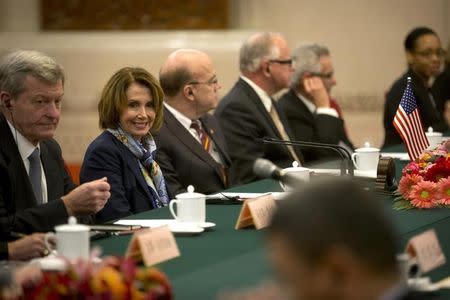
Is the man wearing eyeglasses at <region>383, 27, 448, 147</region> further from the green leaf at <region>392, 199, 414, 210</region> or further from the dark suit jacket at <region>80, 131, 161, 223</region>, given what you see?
the dark suit jacket at <region>80, 131, 161, 223</region>

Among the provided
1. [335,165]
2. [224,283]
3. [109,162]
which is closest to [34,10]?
[335,165]

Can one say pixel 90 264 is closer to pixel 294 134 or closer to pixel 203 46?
pixel 294 134

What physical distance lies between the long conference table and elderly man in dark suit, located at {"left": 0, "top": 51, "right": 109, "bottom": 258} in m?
0.32

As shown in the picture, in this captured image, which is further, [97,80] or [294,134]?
[97,80]

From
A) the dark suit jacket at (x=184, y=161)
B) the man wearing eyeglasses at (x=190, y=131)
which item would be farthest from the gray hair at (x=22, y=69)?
the dark suit jacket at (x=184, y=161)

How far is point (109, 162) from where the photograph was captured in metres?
5.07

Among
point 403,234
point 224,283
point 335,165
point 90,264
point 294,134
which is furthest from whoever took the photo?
point 294,134

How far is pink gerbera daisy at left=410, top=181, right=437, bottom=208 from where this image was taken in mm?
4875

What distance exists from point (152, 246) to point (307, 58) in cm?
516

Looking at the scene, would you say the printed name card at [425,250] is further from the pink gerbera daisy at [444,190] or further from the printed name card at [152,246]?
the pink gerbera daisy at [444,190]

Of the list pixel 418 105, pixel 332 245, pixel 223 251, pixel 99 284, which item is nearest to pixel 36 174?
pixel 223 251

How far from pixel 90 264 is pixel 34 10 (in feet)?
29.8

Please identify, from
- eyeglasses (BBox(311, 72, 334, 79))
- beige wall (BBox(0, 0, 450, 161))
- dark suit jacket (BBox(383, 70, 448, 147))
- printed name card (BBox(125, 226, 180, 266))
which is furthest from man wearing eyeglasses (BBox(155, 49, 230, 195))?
beige wall (BBox(0, 0, 450, 161))

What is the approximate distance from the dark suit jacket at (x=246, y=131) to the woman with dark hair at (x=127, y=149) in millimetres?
1605
